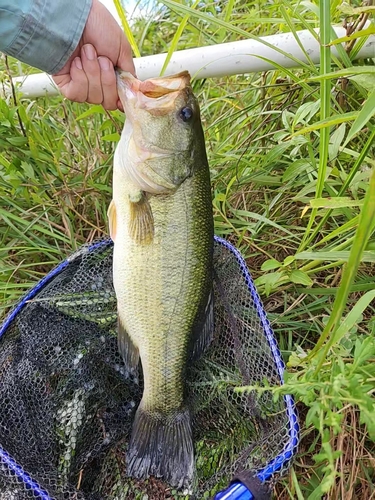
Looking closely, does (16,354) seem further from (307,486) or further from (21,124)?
(307,486)

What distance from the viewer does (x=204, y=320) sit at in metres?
2.19

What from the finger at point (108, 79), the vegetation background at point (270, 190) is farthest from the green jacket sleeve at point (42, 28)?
the vegetation background at point (270, 190)

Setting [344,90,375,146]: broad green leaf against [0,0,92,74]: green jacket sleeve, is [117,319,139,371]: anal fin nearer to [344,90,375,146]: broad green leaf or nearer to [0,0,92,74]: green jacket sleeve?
[0,0,92,74]: green jacket sleeve

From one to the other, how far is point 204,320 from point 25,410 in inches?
35.9

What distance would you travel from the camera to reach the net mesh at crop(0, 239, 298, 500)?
202 cm

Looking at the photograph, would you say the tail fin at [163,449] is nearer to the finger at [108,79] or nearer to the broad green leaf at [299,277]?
the broad green leaf at [299,277]

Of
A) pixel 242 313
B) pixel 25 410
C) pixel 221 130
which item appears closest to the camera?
pixel 25 410

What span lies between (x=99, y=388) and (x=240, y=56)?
183 cm

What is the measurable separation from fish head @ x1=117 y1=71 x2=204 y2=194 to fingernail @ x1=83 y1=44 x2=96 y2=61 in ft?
0.42

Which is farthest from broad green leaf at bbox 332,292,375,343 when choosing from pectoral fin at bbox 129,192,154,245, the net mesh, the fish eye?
the fish eye

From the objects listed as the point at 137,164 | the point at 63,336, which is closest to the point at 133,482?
the point at 63,336

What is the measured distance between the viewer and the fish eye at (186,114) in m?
2.01

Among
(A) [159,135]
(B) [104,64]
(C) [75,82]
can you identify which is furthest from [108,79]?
(A) [159,135]

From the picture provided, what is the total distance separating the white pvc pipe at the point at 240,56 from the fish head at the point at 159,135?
48cm
